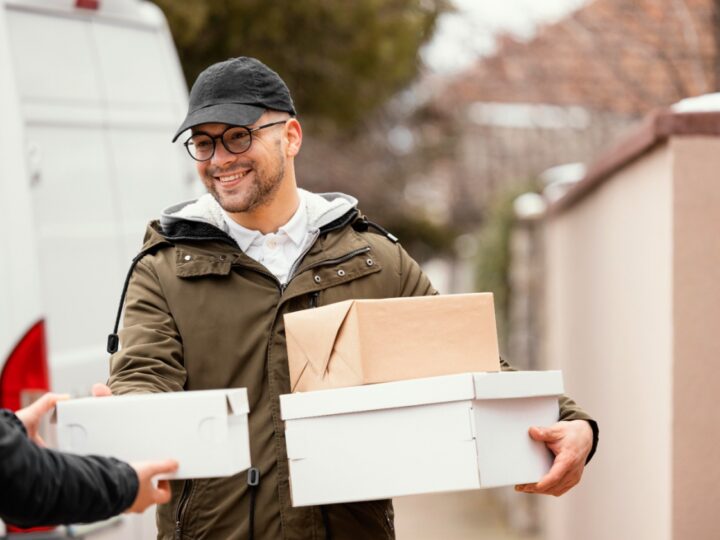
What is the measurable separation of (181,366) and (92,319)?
1528 mm

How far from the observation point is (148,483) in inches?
106

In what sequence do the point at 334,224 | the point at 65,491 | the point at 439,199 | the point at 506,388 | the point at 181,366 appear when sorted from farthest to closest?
the point at 439,199, the point at 334,224, the point at 181,366, the point at 506,388, the point at 65,491

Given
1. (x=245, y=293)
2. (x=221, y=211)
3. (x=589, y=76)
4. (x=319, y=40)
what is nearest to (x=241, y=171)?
(x=221, y=211)

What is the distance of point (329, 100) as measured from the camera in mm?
10219

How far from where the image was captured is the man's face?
10.7 ft

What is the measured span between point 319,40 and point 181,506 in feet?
22.3

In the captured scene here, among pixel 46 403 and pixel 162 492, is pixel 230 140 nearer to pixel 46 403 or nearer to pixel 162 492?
pixel 46 403

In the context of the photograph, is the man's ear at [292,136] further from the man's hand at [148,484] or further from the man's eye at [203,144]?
the man's hand at [148,484]

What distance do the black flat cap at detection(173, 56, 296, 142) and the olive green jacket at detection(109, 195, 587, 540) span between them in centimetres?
29

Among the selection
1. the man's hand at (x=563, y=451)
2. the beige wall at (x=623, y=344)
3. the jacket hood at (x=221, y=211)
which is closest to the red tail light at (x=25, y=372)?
the jacket hood at (x=221, y=211)

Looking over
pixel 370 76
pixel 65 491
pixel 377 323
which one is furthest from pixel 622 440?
pixel 370 76

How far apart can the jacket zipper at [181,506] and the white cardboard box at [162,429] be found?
381mm

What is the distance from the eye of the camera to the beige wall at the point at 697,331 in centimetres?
406

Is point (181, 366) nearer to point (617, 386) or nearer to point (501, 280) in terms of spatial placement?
point (617, 386)
